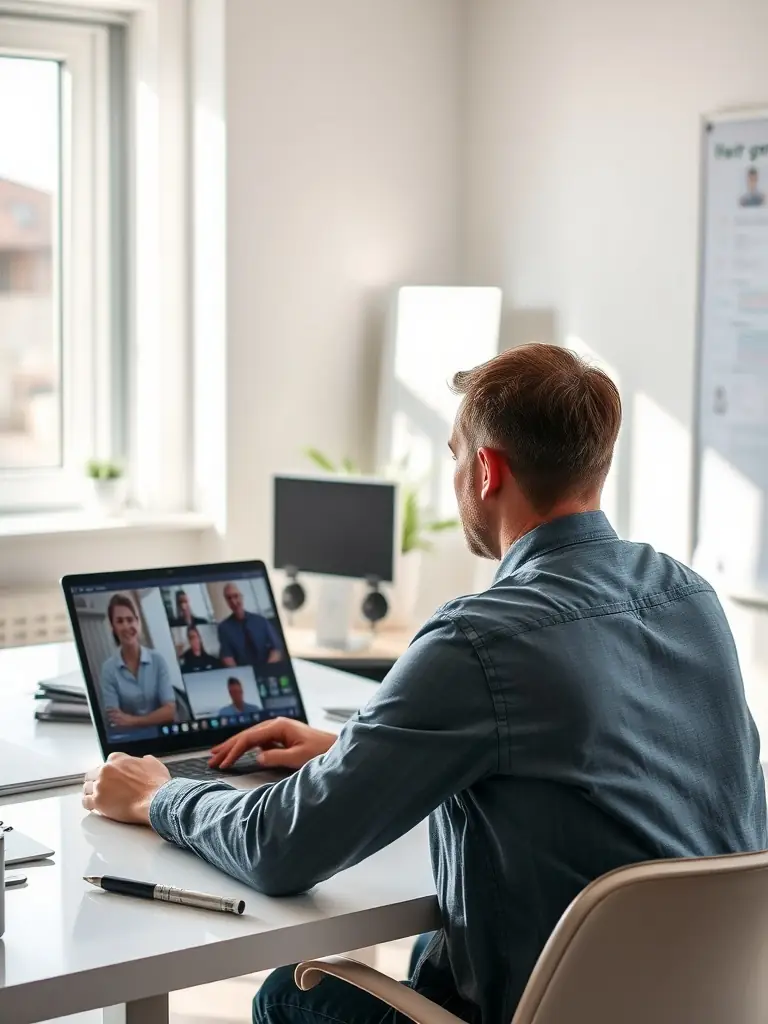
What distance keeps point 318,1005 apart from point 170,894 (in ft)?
1.07

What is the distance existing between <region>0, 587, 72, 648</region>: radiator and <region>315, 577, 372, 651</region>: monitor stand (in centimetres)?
73

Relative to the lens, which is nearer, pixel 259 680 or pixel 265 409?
pixel 259 680

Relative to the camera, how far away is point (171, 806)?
62.4 inches

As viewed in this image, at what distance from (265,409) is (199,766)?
7.58 feet

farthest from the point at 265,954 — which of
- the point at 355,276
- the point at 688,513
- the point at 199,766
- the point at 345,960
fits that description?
the point at 355,276

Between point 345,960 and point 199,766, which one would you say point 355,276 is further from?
point 345,960

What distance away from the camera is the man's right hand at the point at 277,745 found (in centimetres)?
187

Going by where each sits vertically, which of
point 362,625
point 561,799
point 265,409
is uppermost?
point 265,409

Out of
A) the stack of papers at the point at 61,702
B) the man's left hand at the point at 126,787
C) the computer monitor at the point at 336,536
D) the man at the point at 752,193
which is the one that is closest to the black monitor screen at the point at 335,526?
the computer monitor at the point at 336,536

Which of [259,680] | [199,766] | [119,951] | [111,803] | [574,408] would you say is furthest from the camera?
[259,680]

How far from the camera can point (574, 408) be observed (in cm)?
145

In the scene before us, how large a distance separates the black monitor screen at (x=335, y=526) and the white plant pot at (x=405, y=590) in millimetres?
456

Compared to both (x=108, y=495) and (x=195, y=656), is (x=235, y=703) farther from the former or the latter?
(x=108, y=495)

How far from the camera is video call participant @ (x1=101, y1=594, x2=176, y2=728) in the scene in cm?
189
